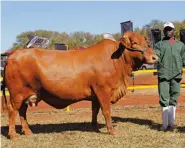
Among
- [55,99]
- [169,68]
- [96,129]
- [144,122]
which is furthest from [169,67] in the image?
[55,99]

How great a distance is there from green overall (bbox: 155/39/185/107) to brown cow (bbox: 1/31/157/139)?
49 centimetres

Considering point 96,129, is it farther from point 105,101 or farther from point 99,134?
point 105,101

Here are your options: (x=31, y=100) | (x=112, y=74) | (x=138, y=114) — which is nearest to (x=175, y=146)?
(x=112, y=74)

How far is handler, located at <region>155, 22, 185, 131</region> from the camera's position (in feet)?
26.2

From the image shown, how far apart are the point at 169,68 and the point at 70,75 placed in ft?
7.23

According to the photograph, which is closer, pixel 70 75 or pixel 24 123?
pixel 70 75

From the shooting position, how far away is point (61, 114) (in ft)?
38.7

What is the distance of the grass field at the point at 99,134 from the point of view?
704cm

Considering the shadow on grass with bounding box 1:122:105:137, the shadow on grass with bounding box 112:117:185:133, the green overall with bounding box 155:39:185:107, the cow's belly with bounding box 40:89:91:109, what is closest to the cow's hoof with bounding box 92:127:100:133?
the shadow on grass with bounding box 1:122:105:137

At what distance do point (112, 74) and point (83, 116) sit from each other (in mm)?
3642

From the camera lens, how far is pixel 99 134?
25.9 ft

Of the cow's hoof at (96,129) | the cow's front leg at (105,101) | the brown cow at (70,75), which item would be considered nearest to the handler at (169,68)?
the brown cow at (70,75)

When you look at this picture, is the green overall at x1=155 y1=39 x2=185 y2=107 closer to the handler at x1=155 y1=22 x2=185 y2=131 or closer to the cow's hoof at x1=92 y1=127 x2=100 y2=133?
the handler at x1=155 y1=22 x2=185 y2=131

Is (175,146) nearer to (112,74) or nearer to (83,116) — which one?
(112,74)
